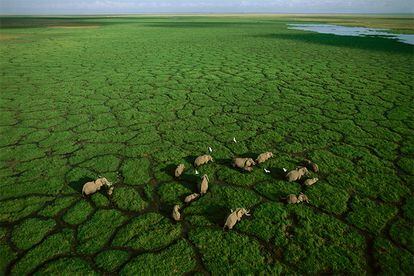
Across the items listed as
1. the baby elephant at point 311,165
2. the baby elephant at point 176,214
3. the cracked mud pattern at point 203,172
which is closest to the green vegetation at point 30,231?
the cracked mud pattern at point 203,172

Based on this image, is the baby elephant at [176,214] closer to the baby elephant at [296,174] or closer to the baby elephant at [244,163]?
the baby elephant at [244,163]

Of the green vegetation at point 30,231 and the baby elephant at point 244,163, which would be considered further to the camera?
the baby elephant at point 244,163

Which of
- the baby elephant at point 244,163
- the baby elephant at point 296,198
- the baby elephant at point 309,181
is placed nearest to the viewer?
the baby elephant at point 296,198

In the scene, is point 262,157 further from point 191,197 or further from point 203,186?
point 191,197

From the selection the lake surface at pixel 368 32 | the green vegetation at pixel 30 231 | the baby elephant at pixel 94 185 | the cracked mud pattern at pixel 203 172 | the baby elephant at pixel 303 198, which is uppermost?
the baby elephant at pixel 94 185

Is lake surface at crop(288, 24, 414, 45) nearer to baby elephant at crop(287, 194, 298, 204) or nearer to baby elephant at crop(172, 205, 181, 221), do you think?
baby elephant at crop(287, 194, 298, 204)

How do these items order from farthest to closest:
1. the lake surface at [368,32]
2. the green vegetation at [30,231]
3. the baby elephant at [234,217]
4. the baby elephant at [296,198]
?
1. the lake surface at [368,32]
2. the baby elephant at [296,198]
3. the baby elephant at [234,217]
4. the green vegetation at [30,231]

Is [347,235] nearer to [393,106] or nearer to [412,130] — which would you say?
[412,130]

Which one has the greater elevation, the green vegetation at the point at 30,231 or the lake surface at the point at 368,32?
the green vegetation at the point at 30,231
